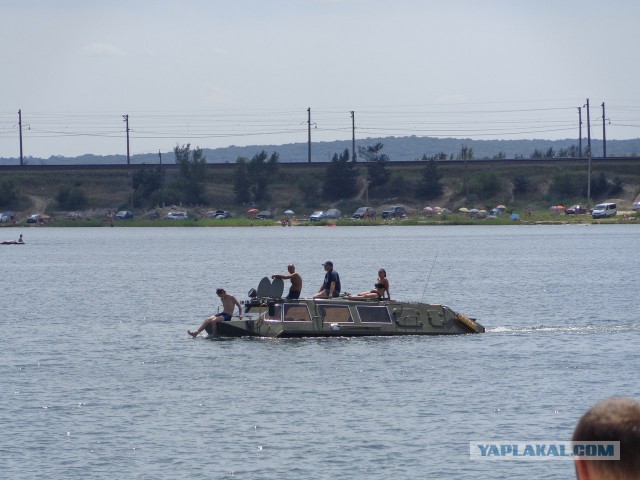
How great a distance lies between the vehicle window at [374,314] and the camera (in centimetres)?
3309

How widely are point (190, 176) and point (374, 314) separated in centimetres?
12589

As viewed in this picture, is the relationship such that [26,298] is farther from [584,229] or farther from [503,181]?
[503,181]

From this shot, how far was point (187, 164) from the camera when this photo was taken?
527 feet

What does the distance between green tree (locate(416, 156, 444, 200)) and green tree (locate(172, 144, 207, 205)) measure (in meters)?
29.6

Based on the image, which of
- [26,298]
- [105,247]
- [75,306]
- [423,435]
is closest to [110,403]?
[423,435]

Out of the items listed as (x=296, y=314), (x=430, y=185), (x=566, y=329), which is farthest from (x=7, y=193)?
(x=296, y=314)

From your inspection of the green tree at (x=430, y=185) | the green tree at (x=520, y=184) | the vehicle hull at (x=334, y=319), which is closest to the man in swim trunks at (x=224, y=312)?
the vehicle hull at (x=334, y=319)

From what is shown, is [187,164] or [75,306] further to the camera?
[187,164]

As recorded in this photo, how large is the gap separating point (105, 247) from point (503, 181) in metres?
57.5

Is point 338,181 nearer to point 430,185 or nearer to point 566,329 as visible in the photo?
point 430,185

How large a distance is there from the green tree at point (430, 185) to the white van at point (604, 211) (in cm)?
2370

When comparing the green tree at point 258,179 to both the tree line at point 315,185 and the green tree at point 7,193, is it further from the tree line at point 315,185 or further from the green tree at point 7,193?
the green tree at point 7,193

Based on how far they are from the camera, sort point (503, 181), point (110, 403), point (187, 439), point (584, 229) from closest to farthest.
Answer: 1. point (187, 439)
2. point (110, 403)
3. point (584, 229)
4. point (503, 181)

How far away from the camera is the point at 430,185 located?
481ft
